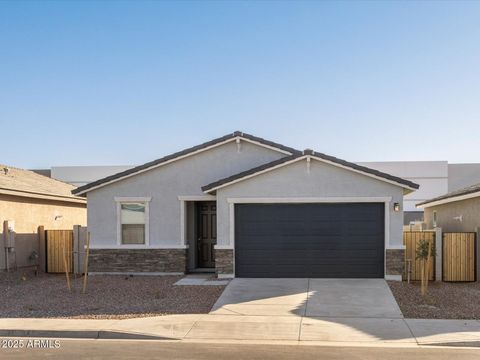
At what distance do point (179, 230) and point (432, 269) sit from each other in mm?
8071

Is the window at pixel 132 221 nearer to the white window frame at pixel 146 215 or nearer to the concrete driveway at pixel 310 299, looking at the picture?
the white window frame at pixel 146 215

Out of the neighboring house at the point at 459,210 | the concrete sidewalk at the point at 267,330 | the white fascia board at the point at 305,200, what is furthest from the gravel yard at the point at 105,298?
the neighboring house at the point at 459,210

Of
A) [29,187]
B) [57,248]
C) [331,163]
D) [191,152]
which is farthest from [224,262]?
[29,187]

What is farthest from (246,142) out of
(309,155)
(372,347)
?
(372,347)

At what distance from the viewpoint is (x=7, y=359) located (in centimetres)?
821

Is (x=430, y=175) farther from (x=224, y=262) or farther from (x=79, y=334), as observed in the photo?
(x=79, y=334)

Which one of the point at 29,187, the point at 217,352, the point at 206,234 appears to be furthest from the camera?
the point at 29,187

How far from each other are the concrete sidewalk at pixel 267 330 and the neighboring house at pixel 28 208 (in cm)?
847

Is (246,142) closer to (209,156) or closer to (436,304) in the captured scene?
(209,156)

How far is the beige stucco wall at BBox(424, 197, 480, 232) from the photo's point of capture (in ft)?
58.1

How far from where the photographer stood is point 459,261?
53.4 ft

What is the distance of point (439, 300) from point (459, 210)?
7755 millimetres

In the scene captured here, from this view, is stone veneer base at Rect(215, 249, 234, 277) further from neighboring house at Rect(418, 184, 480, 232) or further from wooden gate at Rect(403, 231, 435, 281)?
neighboring house at Rect(418, 184, 480, 232)

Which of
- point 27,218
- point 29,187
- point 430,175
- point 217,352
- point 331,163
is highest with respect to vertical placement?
point 430,175
